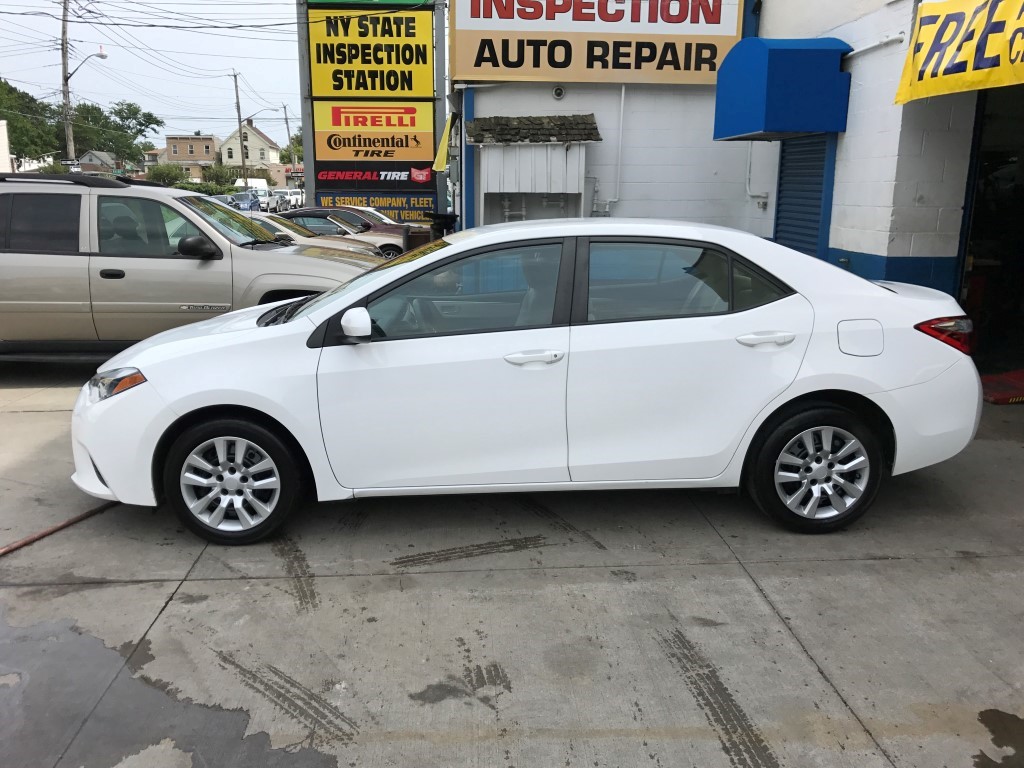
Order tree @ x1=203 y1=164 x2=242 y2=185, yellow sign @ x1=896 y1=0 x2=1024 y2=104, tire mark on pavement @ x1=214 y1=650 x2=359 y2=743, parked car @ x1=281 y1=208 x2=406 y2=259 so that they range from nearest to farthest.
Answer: tire mark on pavement @ x1=214 y1=650 x2=359 y2=743 → yellow sign @ x1=896 y1=0 x2=1024 y2=104 → parked car @ x1=281 y1=208 x2=406 y2=259 → tree @ x1=203 y1=164 x2=242 y2=185

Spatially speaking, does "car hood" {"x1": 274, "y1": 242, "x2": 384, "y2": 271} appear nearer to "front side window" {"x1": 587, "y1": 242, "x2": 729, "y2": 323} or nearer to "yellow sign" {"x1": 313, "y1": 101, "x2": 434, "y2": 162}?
"front side window" {"x1": 587, "y1": 242, "x2": 729, "y2": 323}

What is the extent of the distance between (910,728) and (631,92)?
8.75 meters

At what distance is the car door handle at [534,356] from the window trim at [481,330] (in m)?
0.13

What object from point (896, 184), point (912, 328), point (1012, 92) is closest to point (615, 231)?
point (912, 328)

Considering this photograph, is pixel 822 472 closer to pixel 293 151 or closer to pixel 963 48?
pixel 963 48

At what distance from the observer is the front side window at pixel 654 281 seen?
4.25 meters

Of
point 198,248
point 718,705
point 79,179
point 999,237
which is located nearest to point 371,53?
point 79,179

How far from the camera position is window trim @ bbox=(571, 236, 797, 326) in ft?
13.8

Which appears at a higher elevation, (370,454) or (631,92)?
(631,92)

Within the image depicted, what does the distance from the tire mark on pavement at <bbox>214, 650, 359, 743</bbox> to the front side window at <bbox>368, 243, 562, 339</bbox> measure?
166cm

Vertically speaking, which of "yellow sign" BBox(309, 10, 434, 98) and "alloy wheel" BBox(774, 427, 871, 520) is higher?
"yellow sign" BBox(309, 10, 434, 98)

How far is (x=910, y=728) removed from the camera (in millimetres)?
2934

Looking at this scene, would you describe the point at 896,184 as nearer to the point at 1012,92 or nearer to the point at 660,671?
the point at 1012,92

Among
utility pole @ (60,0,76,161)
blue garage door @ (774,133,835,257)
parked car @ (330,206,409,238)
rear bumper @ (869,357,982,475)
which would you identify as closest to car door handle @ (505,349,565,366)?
rear bumper @ (869,357,982,475)
